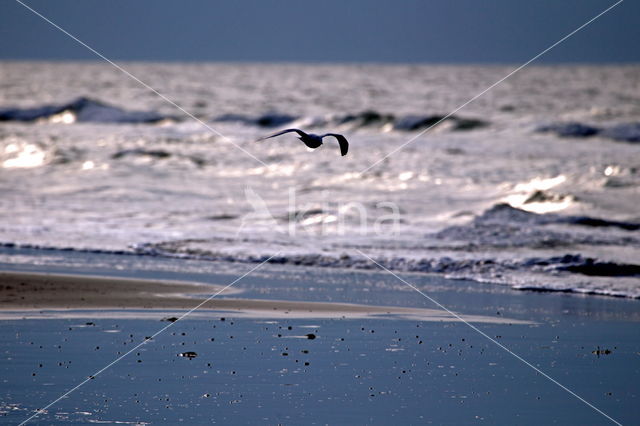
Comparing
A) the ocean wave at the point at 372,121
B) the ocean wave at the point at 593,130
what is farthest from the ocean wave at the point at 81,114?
the ocean wave at the point at 593,130

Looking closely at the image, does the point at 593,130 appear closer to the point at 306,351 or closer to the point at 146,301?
the point at 146,301

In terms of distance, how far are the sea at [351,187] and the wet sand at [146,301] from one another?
2.89 m

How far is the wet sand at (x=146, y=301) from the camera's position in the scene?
12.9 m

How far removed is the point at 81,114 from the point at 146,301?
44503 mm

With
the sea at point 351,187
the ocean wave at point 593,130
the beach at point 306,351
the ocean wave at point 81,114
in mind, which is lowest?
the beach at point 306,351

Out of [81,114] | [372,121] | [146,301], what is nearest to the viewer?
[146,301]

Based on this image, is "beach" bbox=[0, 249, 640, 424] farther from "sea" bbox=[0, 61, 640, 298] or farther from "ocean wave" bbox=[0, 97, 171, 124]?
"ocean wave" bbox=[0, 97, 171, 124]

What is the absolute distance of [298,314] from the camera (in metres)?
12.9

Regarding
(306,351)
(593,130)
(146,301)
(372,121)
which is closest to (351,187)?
(146,301)

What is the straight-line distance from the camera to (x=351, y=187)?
28250mm

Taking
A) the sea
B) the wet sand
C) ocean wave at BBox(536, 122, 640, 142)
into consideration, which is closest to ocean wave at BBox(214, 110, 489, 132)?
the sea

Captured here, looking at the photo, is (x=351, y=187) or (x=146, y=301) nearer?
(x=146, y=301)

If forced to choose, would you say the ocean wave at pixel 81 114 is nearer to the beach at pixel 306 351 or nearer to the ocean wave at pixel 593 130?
the ocean wave at pixel 593 130

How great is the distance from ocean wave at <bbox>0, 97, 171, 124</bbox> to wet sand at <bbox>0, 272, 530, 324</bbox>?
39215 millimetres
